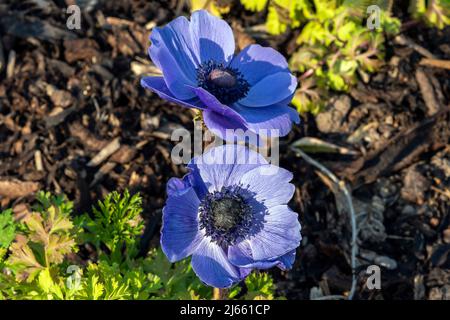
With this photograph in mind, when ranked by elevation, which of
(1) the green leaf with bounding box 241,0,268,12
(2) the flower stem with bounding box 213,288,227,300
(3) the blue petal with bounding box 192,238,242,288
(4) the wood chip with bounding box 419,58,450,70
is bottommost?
(2) the flower stem with bounding box 213,288,227,300

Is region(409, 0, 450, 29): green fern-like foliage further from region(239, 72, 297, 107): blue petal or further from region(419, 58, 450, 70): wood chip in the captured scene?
region(239, 72, 297, 107): blue petal

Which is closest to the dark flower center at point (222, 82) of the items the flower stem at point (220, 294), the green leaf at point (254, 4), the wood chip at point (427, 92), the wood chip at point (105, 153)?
the flower stem at point (220, 294)

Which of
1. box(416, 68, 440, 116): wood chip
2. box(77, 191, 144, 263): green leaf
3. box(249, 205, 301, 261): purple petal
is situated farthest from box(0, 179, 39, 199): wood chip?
box(416, 68, 440, 116): wood chip

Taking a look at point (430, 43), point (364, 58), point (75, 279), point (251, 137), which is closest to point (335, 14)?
point (364, 58)

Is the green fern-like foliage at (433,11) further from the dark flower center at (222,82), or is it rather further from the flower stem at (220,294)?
the flower stem at (220,294)

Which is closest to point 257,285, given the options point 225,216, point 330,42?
point 225,216

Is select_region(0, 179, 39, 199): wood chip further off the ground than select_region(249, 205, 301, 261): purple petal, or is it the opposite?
select_region(249, 205, 301, 261): purple petal
